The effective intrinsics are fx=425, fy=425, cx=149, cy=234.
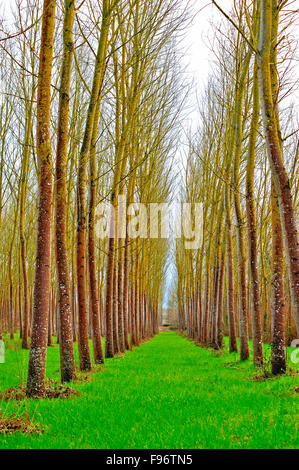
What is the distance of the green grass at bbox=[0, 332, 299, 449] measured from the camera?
3.79 m

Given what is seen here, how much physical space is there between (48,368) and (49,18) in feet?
25.7

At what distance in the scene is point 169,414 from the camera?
484cm

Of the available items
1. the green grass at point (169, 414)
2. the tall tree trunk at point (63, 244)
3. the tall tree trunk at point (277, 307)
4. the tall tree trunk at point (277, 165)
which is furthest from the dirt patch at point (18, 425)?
the tall tree trunk at point (277, 307)

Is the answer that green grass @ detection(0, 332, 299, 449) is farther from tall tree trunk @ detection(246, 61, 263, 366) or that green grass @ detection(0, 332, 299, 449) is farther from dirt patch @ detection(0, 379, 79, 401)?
tall tree trunk @ detection(246, 61, 263, 366)

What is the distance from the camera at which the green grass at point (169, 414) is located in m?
3.79
